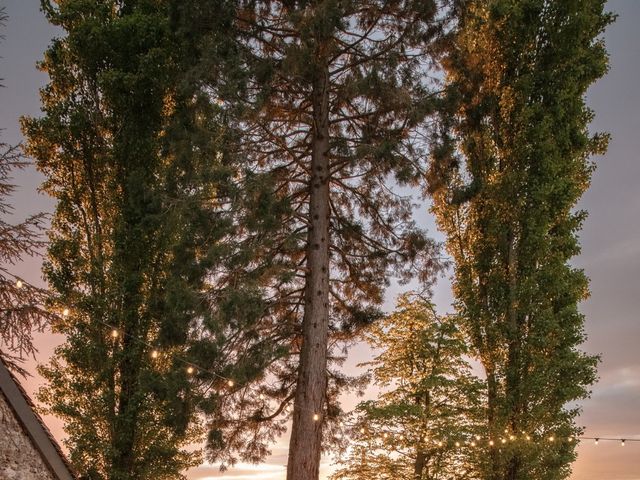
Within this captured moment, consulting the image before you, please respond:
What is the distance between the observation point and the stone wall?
18.2ft

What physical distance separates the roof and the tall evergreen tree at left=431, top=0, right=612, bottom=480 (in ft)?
24.4

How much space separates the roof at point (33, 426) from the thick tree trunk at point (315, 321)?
4.02m

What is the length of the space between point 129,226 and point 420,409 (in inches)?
302

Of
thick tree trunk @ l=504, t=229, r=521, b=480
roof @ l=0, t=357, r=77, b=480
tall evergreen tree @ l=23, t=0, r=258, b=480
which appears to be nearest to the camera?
roof @ l=0, t=357, r=77, b=480

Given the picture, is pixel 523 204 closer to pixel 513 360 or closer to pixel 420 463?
pixel 513 360

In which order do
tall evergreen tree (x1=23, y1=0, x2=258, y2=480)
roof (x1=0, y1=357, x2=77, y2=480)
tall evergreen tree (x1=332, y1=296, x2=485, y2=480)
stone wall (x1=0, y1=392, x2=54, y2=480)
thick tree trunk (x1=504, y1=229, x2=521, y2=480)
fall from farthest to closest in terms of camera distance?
tall evergreen tree (x1=332, y1=296, x2=485, y2=480) < thick tree trunk (x1=504, y1=229, x2=521, y2=480) < tall evergreen tree (x1=23, y1=0, x2=258, y2=480) < roof (x1=0, y1=357, x2=77, y2=480) < stone wall (x1=0, y1=392, x2=54, y2=480)

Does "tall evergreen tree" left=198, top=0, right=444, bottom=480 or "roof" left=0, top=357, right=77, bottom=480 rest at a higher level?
"tall evergreen tree" left=198, top=0, right=444, bottom=480

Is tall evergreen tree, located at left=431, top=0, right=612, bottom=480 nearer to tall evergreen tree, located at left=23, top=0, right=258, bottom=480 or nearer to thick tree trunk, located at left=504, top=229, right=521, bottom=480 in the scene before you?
thick tree trunk, located at left=504, top=229, right=521, bottom=480

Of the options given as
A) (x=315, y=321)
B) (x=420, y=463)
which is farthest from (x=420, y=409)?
(x=315, y=321)

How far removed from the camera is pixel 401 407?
45.1ft

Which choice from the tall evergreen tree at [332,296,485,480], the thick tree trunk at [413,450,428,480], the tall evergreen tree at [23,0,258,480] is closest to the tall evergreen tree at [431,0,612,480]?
the tall evergreen tree at [332,296,485,480]

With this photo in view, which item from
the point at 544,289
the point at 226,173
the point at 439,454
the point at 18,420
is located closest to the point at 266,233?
the point at 226,173

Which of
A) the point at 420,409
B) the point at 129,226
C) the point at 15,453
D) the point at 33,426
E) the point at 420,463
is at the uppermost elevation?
the point at 129,226

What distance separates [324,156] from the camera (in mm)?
10789
